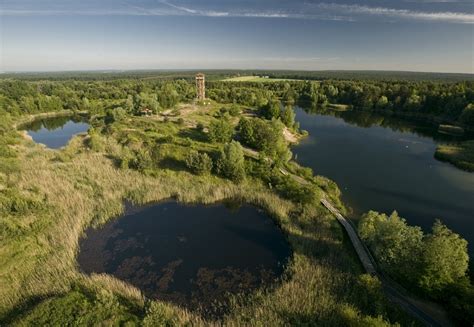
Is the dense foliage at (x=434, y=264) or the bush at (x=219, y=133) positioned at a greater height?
the bush at (x=219, y=133)

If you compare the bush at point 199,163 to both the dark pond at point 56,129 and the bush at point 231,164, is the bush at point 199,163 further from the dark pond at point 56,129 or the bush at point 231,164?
the dark pond at point 56,129

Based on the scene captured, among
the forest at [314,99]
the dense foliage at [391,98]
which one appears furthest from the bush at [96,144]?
the dense foliage at [391,98]

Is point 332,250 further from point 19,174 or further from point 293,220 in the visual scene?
point 19,174

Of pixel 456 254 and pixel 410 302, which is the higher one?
pixel 456 254

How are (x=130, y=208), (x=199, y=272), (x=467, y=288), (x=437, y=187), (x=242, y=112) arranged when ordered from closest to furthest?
(x=467, y=288) < (x=199, y=272) < (x=130, y=208) < (x=437, y=187) < (x=242, y=112)

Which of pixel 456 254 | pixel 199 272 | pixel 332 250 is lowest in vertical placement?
pixel 199 272

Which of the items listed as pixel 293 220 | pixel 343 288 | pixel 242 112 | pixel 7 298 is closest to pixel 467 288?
pixel 343 288

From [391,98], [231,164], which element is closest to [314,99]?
[391,98]
